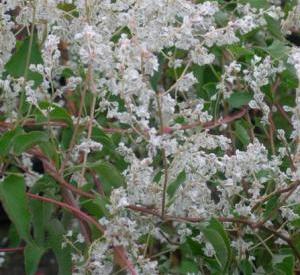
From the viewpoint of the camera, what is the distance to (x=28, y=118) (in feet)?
4.75

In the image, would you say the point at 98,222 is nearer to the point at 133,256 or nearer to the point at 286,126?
the point at 133,256

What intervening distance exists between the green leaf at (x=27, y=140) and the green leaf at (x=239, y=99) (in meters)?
0.48

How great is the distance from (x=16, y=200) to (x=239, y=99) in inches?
22.0

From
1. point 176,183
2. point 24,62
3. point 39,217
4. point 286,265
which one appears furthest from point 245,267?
point 24,62

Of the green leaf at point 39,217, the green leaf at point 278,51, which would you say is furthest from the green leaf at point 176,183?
the green leaf at point 278,51

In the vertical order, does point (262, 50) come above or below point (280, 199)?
above

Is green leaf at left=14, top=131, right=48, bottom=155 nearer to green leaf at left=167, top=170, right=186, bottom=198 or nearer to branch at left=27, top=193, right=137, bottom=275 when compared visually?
branch at left=27, top=193, right=137, bottom=275

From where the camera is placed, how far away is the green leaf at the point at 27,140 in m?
1.27

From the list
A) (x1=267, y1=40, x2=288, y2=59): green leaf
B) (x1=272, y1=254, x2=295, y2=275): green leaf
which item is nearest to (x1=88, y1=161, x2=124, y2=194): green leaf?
(x1=272, y1=254, x2=295, y2=275): green leaf

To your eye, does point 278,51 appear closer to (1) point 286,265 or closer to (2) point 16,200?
(1) point 286,265

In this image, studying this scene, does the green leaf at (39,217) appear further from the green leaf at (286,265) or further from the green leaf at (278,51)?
the green leaf at (278,51)

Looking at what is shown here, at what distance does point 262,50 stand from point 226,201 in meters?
0.43

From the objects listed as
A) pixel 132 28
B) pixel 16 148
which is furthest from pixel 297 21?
pixel 16 148

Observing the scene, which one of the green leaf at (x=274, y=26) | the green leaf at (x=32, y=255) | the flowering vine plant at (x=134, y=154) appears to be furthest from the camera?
the green leaf at (x=274, y=26)
